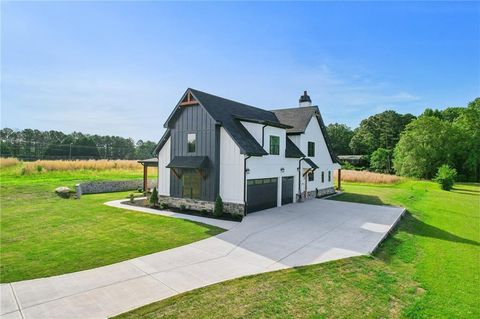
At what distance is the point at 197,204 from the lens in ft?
51.2

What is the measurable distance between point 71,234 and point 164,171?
7.55 meters

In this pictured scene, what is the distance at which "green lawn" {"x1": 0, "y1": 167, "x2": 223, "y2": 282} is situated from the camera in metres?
7.62

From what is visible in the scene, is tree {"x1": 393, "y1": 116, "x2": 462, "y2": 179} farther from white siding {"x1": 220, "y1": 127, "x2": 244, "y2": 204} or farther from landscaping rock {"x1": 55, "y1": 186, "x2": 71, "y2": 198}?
landscaping rock {"x1": 55, "y1": 186, "x2": 71, "y2": 198}

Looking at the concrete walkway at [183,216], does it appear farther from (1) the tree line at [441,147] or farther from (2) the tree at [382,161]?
(2) the tree at [382,161]

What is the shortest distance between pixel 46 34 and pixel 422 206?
25840mm

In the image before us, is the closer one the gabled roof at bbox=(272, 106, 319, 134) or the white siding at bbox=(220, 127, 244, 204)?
the white siding at bbox=(220, 127, 244, 204)

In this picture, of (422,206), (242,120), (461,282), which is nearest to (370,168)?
(422,206)

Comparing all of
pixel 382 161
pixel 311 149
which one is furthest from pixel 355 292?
pixel 382 161

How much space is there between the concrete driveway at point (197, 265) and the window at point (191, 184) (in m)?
3.79

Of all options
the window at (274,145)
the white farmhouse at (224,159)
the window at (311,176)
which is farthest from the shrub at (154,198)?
the window at (311,176)

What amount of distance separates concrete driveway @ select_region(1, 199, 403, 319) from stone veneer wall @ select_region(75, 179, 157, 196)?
52.9 feet

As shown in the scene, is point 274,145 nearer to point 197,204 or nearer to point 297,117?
point 197,204

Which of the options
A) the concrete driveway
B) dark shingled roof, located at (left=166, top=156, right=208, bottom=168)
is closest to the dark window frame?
the concrete driveway

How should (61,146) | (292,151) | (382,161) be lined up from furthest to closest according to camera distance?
(61,146) → (382,161) → (292,151)
